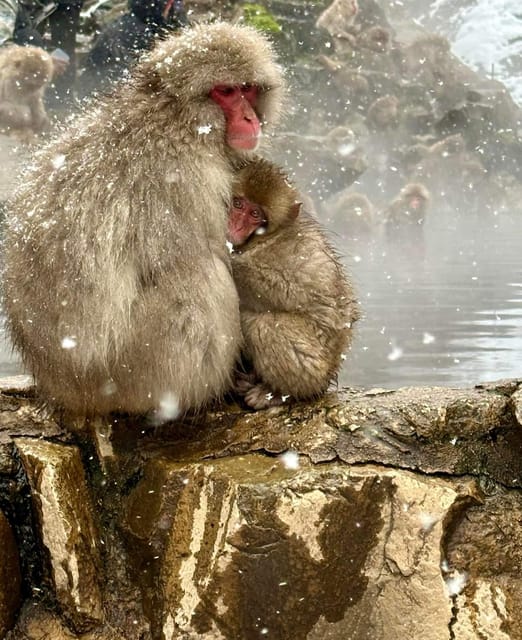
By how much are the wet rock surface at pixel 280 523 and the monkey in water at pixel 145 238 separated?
8.6 inches

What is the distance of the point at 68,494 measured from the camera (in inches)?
104

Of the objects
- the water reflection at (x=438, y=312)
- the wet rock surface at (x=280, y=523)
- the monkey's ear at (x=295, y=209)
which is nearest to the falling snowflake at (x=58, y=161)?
the monkey's ear at (x=295, y=209)

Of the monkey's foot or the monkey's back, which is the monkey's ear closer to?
the monkey's back

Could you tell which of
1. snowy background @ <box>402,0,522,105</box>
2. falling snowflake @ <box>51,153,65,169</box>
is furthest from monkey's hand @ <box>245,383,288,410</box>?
snowy background @ <box>402,0,522,105</box>

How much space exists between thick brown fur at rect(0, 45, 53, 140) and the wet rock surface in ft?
22.2

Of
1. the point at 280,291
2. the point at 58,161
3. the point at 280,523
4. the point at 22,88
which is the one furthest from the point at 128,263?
the point at 22,88

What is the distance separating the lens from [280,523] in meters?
2.52

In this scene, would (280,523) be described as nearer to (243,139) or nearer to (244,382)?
(244,382)

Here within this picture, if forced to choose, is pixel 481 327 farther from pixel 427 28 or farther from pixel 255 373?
pixel 427 28

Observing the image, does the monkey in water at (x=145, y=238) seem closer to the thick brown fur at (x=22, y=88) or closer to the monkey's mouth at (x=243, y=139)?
the monkey's mouth at (x=243, y=139)

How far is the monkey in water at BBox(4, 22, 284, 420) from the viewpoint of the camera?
2.49 metres

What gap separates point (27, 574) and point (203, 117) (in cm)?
143

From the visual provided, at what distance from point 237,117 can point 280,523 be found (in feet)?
3.77

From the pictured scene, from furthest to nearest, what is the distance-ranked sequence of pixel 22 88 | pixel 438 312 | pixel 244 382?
pixel 438 312 → pixel 22 88 → pixel 244 382
